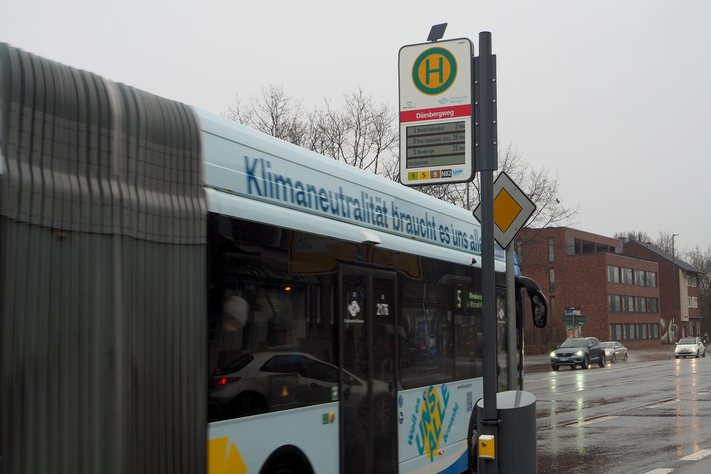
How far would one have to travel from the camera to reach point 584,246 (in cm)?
9094

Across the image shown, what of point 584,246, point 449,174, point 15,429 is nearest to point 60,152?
point 15,429

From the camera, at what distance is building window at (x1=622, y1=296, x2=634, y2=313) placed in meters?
85.0

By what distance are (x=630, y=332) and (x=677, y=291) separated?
22789mm

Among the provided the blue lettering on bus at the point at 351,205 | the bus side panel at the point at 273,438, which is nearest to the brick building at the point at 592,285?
the blue lettering on bus at the point at 351,205

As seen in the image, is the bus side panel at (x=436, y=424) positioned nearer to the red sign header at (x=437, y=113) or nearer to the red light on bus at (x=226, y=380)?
the red light on bus at (x=226, y=380)

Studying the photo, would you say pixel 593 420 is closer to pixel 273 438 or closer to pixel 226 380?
pixel 273 438

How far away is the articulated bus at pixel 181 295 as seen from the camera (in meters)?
3.36

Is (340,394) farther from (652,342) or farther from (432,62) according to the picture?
(652,342)

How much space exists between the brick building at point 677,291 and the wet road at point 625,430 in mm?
86245

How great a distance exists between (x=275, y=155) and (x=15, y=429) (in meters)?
2.58

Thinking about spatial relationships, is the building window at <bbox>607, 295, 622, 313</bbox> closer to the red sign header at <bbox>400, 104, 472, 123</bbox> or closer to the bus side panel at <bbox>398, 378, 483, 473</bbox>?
the bus side panel at <bbox>398, 378, 483, 473</bbox>

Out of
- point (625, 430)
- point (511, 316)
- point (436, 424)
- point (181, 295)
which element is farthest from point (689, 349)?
point (181, 295)

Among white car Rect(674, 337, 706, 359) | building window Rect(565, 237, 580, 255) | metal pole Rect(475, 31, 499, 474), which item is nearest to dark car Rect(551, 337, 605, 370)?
white car Rect(674, 337, 706, 359)

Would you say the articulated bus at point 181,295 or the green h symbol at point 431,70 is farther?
the green h symbol at point 431,70
